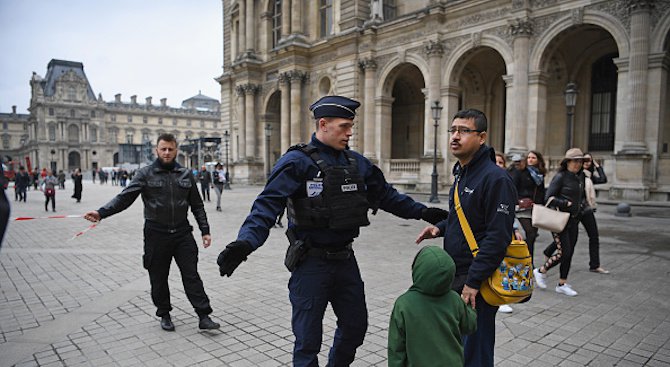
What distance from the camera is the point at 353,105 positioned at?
120 inches

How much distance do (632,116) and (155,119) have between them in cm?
10472

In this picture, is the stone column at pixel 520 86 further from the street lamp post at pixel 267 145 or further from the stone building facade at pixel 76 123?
the stone building facade at pixel 76 123

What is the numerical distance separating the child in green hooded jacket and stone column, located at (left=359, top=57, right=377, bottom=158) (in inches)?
889

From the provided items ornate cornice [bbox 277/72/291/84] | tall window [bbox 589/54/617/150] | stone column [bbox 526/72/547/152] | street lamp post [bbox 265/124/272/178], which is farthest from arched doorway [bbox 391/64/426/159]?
stone column [bbox 526/72/547/152]

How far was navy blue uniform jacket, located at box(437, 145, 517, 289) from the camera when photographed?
2.63m

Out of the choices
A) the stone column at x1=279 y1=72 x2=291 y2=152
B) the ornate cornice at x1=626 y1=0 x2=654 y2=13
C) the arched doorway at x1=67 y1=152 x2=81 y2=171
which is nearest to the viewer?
the ornate cornice at x1=626 y1=0 x2=654 y2=13

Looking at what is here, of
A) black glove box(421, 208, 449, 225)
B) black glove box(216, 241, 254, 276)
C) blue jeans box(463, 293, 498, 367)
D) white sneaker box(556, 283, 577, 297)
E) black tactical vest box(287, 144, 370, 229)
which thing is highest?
black tactical vest box(287, 144, 370, 229)

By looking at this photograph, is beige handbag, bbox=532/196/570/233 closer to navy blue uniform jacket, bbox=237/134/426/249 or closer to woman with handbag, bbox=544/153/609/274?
woman with handbag, bbox=544/153/609/274

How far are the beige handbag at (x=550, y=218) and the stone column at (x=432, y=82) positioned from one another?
16.2 metres

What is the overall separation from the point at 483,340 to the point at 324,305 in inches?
44.1

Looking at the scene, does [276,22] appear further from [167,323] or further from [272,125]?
[167,323]

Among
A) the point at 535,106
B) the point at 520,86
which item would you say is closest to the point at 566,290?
the point at 535,106

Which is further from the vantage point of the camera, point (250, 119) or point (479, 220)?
point (250, 119)

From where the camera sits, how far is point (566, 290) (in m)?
5.67
